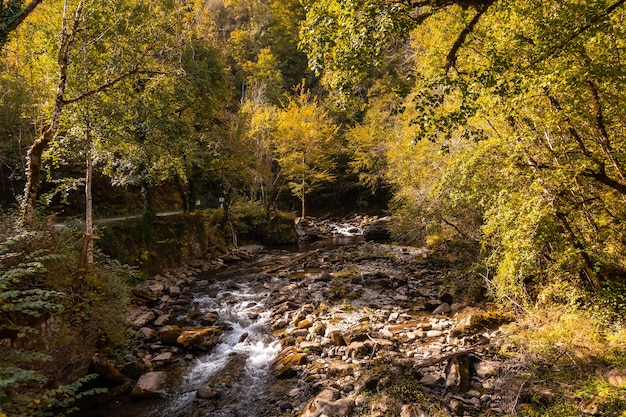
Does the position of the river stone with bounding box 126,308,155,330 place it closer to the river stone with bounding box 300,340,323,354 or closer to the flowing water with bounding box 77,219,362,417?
the flowing water with bounding box 77,219,362,417

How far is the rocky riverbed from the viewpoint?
6141mm

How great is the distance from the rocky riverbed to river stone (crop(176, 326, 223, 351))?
0.03m

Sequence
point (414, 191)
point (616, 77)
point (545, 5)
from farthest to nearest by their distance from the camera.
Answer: point (414, 191), point (545, 5), point (616, 77)

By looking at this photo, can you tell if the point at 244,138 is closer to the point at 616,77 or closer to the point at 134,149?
the point at 134,149

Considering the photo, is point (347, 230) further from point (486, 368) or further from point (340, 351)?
point (486, 368)

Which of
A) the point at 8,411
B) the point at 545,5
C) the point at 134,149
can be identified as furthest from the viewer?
the point at 134,149

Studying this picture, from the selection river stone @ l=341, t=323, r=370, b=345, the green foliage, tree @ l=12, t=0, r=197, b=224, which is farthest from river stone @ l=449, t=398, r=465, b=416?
tree @ l=12, t=0, r=197, b=224

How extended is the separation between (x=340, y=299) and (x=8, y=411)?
378 inches

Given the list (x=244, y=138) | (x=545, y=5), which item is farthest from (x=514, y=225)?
(x=244, y=138)

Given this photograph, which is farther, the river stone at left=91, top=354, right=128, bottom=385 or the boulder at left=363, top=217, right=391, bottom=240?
the boulder at left=363, top=217, right=391, bottom=240

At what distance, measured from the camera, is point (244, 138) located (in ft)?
67.4

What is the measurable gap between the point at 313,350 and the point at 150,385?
12.0ft

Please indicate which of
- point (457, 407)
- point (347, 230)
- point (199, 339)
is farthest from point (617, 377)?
point (347, 230)

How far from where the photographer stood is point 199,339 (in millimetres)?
9055
